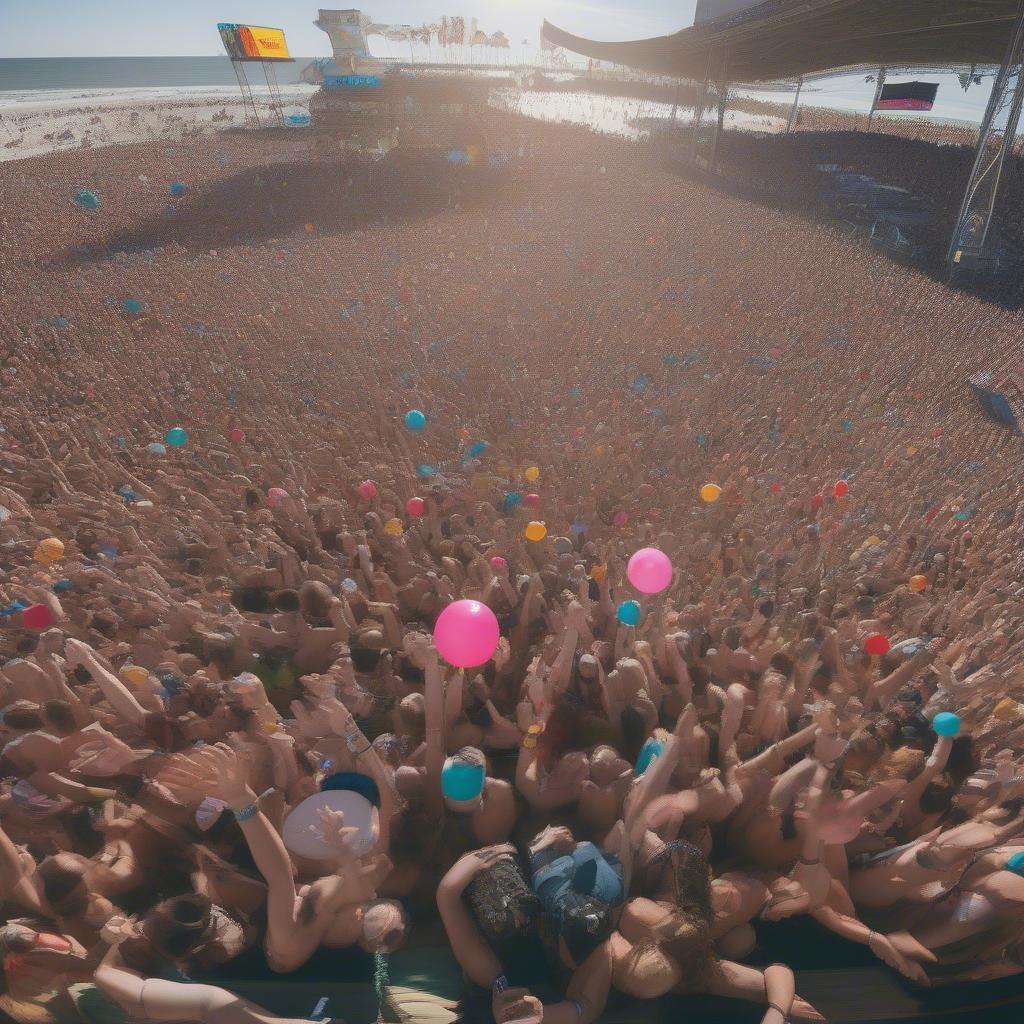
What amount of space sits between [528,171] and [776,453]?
2080cm

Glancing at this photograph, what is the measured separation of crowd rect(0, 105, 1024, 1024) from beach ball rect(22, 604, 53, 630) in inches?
0.6

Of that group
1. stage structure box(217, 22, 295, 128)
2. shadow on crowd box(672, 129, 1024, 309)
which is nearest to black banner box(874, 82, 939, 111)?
shadow on crowd box(672, 129, 1024, 309)

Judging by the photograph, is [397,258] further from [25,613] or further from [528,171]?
[528,171]

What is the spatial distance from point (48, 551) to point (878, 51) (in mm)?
29033

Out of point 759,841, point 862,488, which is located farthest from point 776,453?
point 759,841

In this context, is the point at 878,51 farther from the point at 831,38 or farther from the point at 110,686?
the point at 110,686

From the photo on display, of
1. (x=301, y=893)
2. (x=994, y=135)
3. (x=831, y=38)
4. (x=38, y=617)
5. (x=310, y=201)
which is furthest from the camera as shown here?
(x=831, y=38)

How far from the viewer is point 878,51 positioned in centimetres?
2175

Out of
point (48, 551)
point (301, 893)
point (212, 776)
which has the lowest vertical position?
point (48, 551)

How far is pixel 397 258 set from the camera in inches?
470

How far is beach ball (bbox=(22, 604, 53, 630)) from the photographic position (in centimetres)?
312

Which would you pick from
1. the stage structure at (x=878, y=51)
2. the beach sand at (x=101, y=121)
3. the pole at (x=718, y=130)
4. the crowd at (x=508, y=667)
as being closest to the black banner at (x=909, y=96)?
the stage structure at (x=878, y=51)

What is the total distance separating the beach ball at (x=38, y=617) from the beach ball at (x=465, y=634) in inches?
84.2

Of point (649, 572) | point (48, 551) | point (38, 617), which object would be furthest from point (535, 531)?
point (48, 551)
